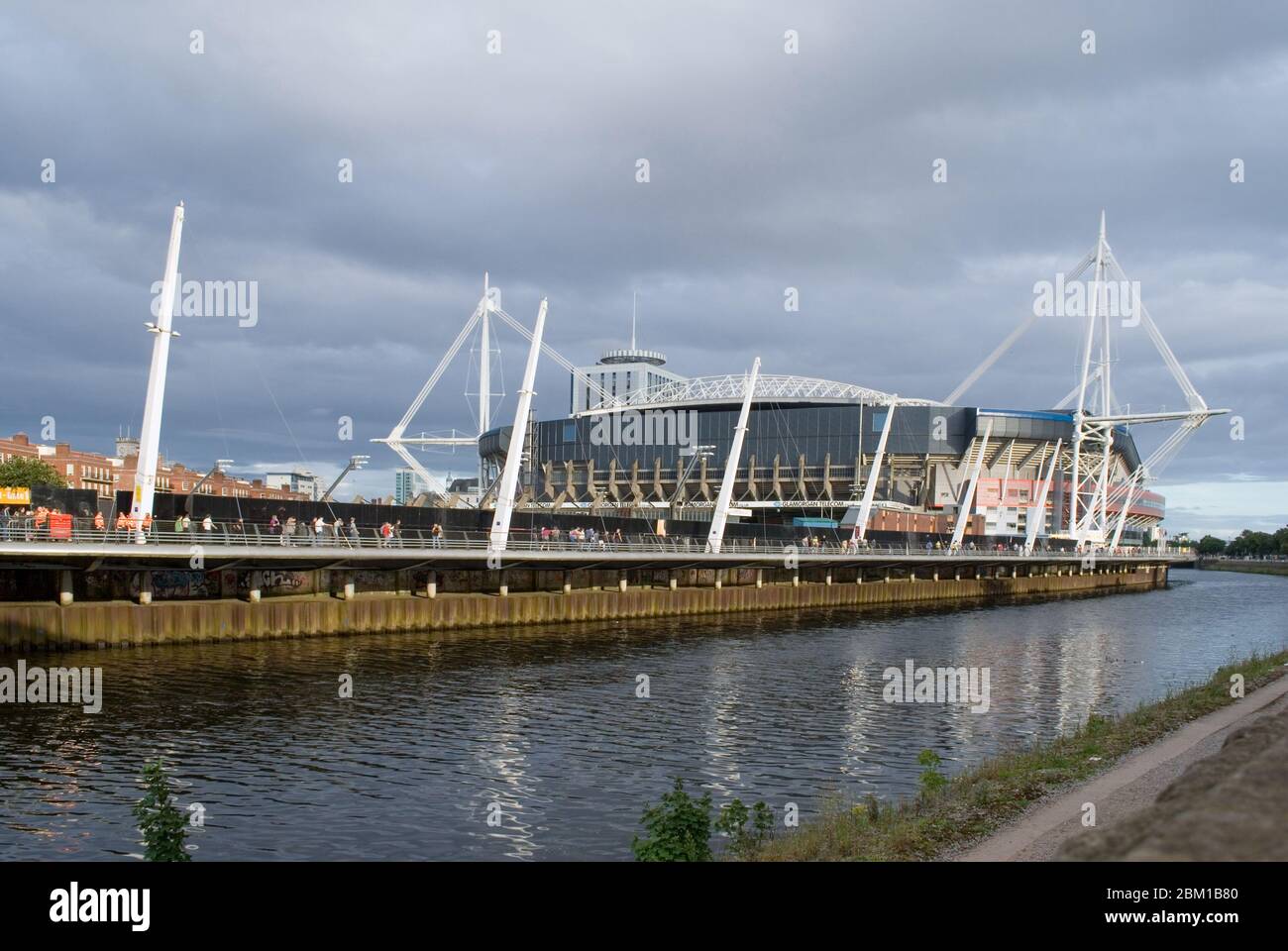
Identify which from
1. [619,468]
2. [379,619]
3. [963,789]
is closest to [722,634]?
[379,619]

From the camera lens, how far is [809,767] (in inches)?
893

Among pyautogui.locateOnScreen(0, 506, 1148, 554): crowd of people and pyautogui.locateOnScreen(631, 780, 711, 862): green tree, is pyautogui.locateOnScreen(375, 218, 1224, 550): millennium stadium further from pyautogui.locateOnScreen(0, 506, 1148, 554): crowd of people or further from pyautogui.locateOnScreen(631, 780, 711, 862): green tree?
pyautogui.locateOnScreen(631, 780, 711, 862): green tree

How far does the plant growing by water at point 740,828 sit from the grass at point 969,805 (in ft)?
0.96

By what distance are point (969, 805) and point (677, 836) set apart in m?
5.42

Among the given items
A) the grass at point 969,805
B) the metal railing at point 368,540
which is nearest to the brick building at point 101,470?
the metal railing at point 368,540

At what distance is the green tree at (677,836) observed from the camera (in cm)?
1303

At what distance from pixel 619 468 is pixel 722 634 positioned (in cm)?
10576

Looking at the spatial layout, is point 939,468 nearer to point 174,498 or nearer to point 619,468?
point 619,468

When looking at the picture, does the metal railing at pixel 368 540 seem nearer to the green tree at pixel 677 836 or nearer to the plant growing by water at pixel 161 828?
the plant growing by water at pixel 161 828

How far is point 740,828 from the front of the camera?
15.5 metres

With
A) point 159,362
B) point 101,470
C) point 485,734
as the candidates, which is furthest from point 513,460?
point 101,470

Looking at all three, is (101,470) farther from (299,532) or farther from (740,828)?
(740,828)

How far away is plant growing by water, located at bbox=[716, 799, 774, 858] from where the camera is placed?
1499cm
